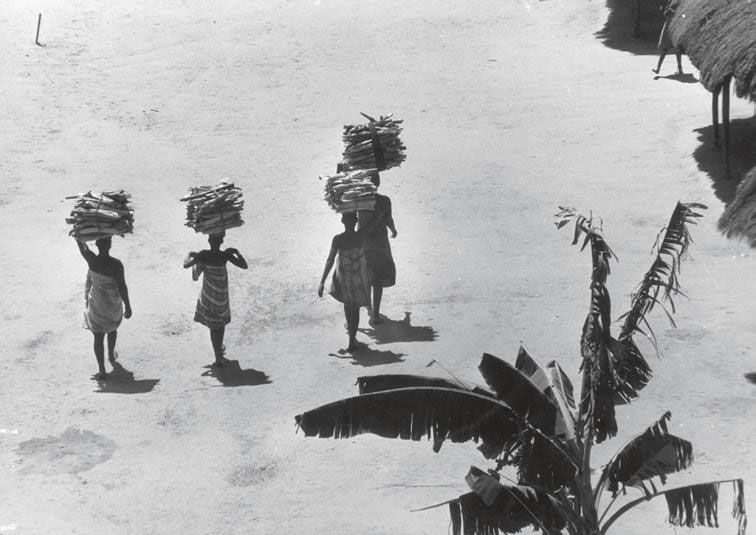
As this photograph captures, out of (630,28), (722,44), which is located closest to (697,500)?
(722,44)

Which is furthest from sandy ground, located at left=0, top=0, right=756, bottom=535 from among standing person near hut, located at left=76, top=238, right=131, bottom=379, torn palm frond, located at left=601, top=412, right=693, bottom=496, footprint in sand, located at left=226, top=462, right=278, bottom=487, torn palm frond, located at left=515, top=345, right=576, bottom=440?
torn palm frond, located at left=601, top=412, right=693, bottom=496

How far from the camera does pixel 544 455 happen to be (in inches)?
326

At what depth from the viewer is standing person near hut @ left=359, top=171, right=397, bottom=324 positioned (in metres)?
14.0

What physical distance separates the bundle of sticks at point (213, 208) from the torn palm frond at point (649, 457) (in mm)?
5649

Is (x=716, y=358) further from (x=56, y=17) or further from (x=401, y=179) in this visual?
(x=56, y=17)

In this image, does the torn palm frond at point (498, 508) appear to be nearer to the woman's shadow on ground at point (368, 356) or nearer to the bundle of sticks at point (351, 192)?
the woman's shadow on ground at point (368, 356)

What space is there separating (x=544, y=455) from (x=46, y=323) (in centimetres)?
828

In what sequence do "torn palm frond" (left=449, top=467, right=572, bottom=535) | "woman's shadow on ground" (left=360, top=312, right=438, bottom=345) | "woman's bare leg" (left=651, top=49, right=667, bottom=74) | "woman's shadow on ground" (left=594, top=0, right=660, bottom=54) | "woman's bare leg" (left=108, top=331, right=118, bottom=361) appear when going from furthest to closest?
"woman's shadow on ground" (left=594, top=0, right=660, bottom=54)
"woman's bare leg" (left=651, top=49, right=667, bottom=74)
"woman's shadow on ground" (left=360, top=312, right=438, bottom=345)
"woman's bare leg" (left=108, top=331, right=118, bottom=361)
"torn palm frond" (left=449, top=467, right=572, bottom=535)

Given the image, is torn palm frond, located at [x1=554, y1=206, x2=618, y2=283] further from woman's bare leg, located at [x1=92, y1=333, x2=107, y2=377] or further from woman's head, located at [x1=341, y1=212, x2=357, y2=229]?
woman's bare leg, located at [x1=92, y1=333, x2=107, y2=377]

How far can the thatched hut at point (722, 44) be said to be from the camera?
16.3m

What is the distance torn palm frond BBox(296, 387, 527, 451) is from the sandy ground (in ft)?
7.29

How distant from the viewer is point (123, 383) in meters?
13.2

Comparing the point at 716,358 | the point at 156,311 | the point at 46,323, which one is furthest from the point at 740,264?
the point at 46,323

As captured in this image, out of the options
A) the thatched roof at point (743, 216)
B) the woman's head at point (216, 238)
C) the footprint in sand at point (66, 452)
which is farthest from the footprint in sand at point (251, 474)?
the thatched roof at point (743, 216)
